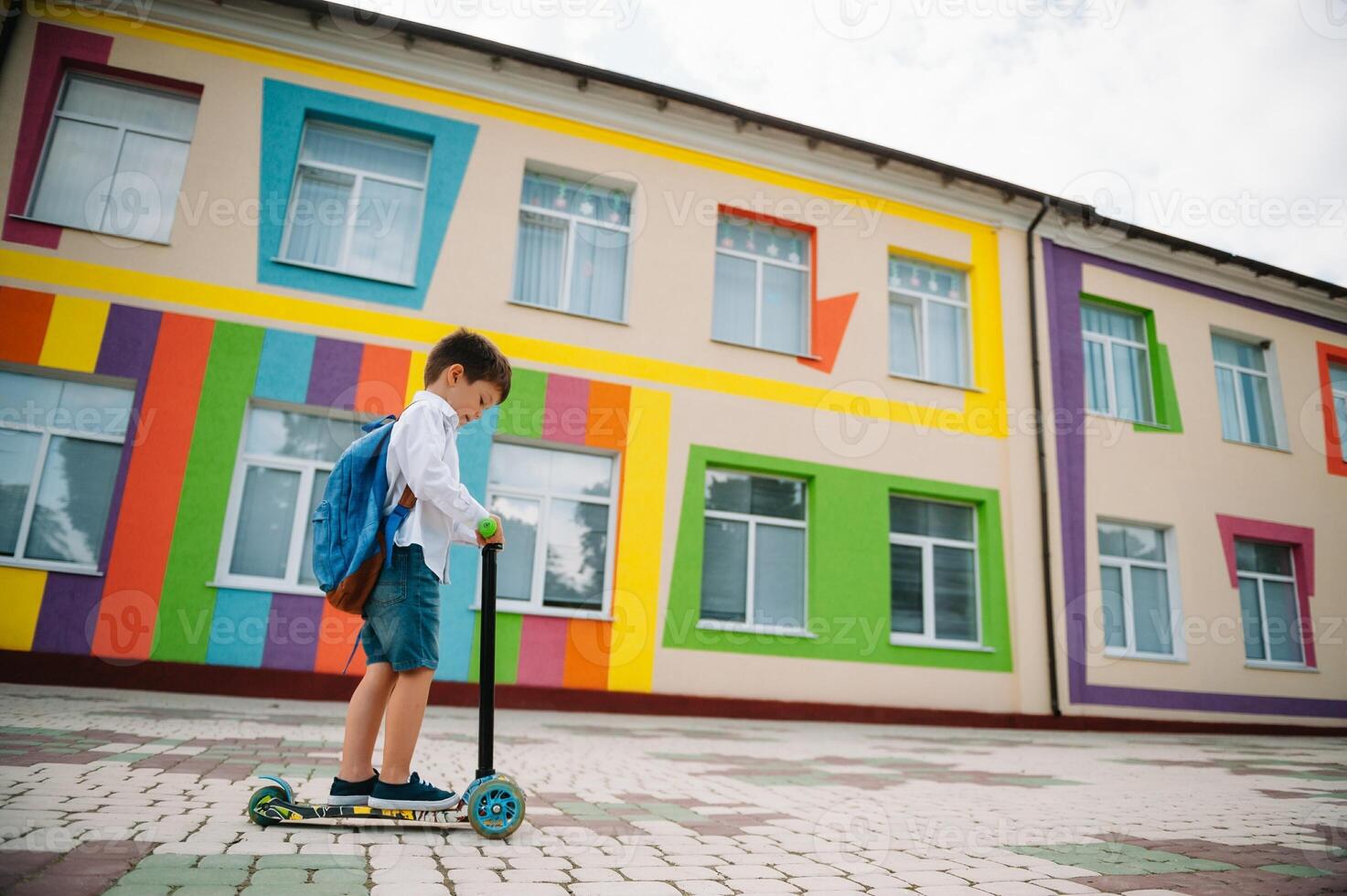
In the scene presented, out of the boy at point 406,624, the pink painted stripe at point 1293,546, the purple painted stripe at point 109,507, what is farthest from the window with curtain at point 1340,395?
the purple painted stripe at point 109,507

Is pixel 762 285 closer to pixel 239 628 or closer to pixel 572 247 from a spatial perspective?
pixel 572 247

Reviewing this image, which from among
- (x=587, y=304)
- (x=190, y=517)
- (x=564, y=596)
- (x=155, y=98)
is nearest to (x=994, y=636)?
(x=564, y=596)

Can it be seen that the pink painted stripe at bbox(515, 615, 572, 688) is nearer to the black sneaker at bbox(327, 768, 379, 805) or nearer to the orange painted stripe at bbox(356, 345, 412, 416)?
the orange painted stripe at bbox(356, 345, 412, 416)

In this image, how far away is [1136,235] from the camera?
12.3 m

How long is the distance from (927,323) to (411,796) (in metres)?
10.1

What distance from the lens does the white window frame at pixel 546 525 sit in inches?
337

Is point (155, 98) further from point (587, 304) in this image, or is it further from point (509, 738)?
point (509, 738)

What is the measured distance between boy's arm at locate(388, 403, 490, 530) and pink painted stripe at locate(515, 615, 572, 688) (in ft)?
19.6

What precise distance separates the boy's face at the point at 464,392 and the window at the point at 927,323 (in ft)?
28.9

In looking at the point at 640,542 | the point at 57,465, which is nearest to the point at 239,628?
the point at 57,465

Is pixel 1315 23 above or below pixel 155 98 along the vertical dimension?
above

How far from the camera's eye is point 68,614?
7.28m

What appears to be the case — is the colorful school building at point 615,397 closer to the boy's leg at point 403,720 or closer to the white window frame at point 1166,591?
the white window frame at point 1166,591

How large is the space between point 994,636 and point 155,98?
11.9 meters
